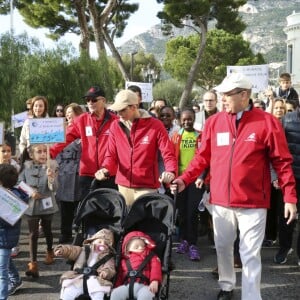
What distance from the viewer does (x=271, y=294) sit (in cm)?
469

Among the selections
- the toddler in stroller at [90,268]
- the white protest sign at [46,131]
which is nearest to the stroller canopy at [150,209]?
the toddler in stroller at [90,268]

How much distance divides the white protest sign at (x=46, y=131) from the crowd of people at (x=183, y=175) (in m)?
0.14

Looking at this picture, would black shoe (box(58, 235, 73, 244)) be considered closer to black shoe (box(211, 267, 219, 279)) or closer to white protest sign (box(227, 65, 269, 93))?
black shoe (box(211, 267, 219, 279))

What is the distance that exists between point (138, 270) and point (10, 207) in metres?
1.26

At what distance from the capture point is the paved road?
4.63m

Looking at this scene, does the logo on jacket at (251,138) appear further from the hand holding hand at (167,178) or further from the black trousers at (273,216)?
the black trousers at (273,216)

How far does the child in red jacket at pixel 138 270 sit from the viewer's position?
3.57 m

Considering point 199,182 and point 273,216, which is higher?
point 199,182

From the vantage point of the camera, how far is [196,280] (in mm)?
5051

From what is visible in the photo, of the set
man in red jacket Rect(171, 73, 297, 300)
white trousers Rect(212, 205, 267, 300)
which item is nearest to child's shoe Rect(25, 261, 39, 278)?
man in red jacket Rect(171, 73, 297, 300)

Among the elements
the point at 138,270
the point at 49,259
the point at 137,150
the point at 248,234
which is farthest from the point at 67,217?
the point at 248,234

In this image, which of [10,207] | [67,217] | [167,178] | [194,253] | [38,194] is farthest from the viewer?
[67,217]

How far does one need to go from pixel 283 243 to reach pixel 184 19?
2033 cm

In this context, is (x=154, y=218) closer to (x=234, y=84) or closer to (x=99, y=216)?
(x=99, y=216)
